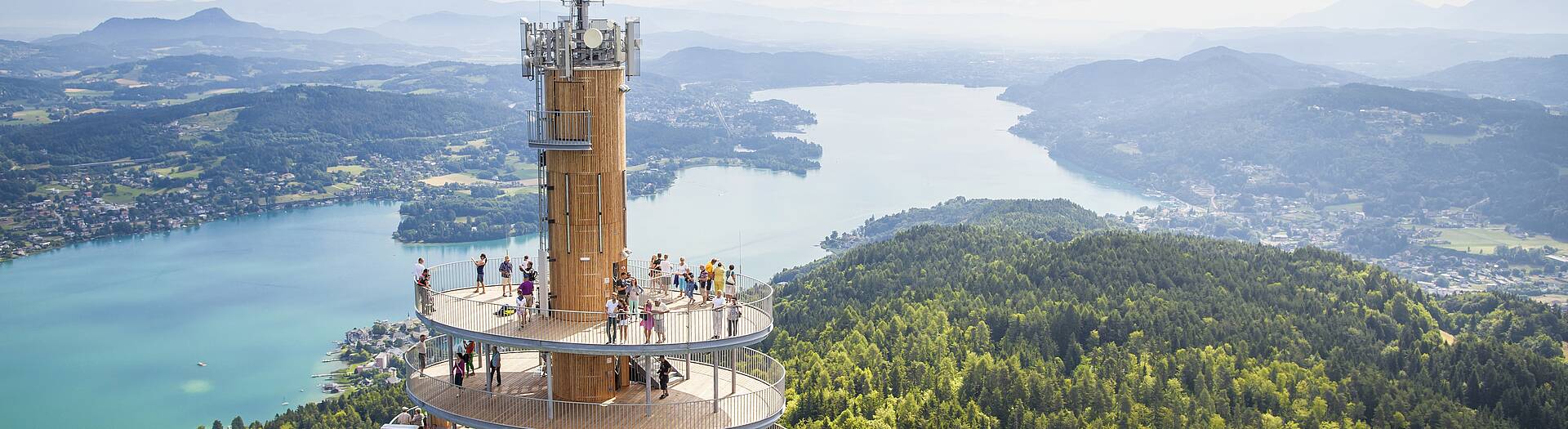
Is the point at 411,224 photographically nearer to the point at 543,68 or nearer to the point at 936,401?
the point at 936,401

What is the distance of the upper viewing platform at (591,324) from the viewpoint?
67.6 feet

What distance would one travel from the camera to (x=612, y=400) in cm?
2253

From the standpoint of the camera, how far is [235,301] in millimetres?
123812

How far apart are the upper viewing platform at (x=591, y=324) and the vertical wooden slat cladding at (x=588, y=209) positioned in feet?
1.38

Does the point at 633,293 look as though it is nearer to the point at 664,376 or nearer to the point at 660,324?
the point at 660,324

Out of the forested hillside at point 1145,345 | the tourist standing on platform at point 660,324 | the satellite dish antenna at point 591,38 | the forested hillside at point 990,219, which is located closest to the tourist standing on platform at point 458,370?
the tourist standing on platform at point 660,324

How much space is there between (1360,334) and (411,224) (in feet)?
383

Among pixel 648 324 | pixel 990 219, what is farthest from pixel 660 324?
pixel 990 219

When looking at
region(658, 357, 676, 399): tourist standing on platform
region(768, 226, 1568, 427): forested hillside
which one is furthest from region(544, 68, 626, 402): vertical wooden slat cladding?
region(768, 226, 1568, 427): forested hillside

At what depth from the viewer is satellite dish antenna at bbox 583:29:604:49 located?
68.3 ft

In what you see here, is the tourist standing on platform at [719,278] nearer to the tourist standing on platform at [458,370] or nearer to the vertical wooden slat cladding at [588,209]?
the vertical wooden slat cladding at [588,209]

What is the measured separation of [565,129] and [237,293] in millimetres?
116933

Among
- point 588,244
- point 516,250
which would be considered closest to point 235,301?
point 516,250

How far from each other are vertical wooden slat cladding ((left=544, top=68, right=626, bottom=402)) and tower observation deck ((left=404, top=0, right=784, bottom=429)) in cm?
2
